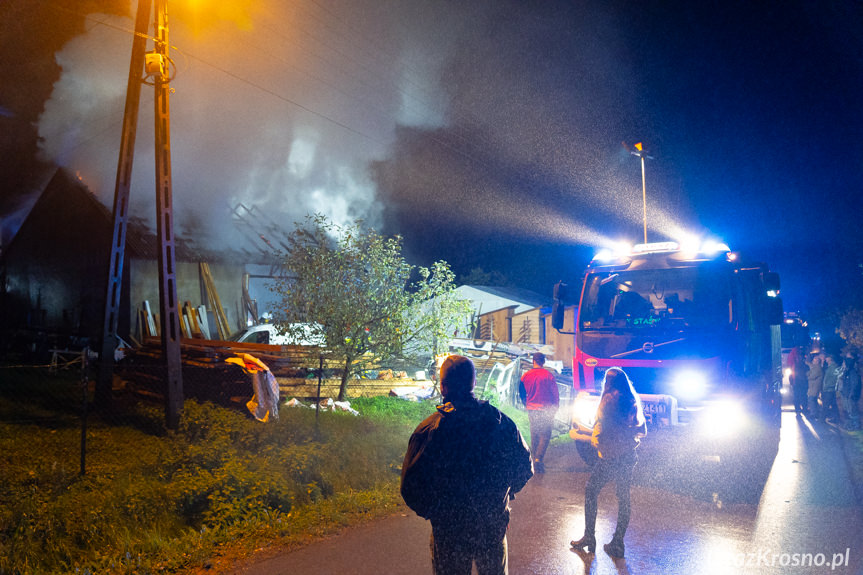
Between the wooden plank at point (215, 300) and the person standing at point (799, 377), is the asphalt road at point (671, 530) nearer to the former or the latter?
the person standing at point (799, 377)


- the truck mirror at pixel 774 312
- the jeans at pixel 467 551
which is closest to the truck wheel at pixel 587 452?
the truck mirror at pixel 774 312

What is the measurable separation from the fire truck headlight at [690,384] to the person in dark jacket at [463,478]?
15.6 ft

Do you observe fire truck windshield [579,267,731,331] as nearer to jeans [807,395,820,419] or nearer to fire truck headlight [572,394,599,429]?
fire truck headlight [572,394,599,429]

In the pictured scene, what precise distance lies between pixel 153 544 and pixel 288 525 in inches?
46.7

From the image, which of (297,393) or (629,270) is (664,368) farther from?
(297,393)

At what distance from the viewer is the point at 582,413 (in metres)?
7.64

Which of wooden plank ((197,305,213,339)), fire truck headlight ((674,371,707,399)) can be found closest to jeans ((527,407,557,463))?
fire truck headlight ((674,371,707,399))

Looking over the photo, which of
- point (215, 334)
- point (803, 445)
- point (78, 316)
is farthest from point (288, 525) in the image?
point (78, 316)

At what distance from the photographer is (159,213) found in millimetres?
9164

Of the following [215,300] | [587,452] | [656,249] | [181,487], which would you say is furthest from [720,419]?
[215,300]

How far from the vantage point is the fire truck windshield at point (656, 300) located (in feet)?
23.8

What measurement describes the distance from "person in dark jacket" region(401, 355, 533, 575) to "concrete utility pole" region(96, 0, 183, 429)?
23.4 feet

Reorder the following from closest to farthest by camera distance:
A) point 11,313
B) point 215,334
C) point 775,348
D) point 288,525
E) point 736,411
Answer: point 288,525 → point 736,411 → point 775,348 → point 215,334 → point 11,313

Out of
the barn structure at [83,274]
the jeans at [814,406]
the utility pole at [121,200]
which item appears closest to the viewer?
the utility pole at [121,200]
